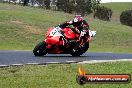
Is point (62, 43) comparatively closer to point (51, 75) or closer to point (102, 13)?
point (51, 75)

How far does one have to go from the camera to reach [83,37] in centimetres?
1869

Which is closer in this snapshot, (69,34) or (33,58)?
(33,58)

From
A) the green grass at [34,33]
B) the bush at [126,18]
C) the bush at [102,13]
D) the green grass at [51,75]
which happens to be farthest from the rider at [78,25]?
the bush at [102,13]

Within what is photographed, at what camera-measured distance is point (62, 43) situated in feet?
60.2

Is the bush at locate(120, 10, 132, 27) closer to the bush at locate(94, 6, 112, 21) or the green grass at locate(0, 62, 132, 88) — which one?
the bush at locate(94, 6, 112, 21)

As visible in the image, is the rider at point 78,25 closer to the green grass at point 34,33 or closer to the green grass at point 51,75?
the green grass at point 51,75

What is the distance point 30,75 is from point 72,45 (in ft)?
25.6

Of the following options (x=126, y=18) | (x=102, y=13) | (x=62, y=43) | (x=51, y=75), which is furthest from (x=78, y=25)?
(x=102, y=13)

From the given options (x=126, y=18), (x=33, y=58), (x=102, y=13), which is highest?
(x=33, y=58)

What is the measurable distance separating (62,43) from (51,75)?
7511 millimetres

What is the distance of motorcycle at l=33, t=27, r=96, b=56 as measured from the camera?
714 inches

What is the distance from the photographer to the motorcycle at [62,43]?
59.5 feet

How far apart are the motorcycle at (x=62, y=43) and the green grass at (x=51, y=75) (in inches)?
204

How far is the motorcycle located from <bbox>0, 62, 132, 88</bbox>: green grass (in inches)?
204
